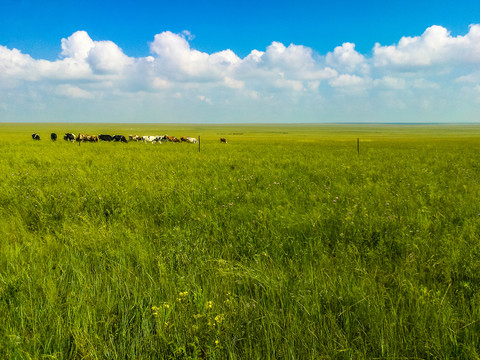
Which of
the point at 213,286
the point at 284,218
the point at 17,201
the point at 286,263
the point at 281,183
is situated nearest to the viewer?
the point at 213,286

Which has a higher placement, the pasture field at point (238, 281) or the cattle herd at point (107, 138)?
the cattle herd at point (107, 138)

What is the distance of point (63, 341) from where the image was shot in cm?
224

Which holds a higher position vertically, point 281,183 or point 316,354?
point 281,183

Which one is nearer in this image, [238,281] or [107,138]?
[238,281]

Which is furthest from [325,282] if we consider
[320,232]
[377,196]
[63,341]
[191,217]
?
[377,196]

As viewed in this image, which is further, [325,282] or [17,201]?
[17,201]

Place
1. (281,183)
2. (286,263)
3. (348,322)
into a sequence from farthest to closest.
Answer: (281,183) < (286,263) < (348,322)

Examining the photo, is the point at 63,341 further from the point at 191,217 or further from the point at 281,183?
the point at 281,183

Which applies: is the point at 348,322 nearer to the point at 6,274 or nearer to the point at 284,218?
the point at 284,218

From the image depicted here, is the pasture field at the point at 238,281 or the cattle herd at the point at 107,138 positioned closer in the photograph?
the pasture field at the point at 238,281

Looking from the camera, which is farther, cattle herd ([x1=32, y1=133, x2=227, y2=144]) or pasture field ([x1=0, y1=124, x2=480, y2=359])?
cattle herd ([x1=32, y1=133, x2=227, y2=144])

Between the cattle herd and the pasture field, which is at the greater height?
the cattle herd

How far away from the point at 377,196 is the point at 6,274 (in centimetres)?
772

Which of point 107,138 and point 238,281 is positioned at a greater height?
point 107,138
